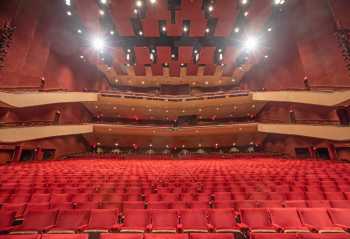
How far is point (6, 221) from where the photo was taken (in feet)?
8.50

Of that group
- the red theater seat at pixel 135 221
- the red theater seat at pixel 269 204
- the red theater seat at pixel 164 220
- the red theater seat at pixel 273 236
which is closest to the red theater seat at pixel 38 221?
the red theater seat at pixel 135 221

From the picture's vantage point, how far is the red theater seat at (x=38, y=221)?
2.52 metres

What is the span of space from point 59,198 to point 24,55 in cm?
1044

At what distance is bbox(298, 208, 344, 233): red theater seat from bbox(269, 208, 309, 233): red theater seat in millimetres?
→ 89

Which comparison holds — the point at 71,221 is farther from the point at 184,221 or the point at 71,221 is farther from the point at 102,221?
the point at 184,221

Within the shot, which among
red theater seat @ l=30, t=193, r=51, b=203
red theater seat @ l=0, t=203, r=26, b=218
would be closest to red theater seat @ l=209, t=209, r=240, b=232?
red theater seat @ l=0, t=203, r=26, b=218

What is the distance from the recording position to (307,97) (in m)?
11.3

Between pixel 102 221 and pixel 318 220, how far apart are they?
2.94 metres

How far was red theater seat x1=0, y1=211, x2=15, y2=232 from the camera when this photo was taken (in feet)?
8.24

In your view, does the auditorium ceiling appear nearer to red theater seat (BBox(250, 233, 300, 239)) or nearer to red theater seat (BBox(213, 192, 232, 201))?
red theater seat (BBox(213, 192, 232, 201))

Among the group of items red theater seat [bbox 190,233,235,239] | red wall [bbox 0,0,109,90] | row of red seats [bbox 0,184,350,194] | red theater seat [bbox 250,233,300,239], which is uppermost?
red wall [bbox 0,0,109,90]

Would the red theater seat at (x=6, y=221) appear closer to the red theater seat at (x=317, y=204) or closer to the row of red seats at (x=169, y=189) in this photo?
the row of red seats at (x=169, y=189)

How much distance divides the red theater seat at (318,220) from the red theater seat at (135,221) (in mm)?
2156

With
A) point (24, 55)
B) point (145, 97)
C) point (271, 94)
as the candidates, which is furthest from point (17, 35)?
point (271, 94)
